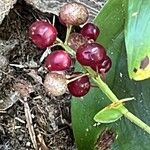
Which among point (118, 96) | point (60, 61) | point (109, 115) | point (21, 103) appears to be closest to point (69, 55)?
point (60, 61)

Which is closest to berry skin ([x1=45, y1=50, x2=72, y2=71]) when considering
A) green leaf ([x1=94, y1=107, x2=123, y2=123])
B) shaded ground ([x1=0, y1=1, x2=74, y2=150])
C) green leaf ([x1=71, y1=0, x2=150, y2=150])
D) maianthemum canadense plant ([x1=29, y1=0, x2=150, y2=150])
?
maianthemum canadense plant ([x1=29, y1=0, x2=150, y2=150])

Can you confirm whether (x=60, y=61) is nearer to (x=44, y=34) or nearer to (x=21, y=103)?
(x=44, y=34)

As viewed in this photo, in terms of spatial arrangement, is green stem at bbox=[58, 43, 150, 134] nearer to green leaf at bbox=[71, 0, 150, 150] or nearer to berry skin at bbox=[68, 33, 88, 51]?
berry skin at bbox=[68, 33, 88, 51]

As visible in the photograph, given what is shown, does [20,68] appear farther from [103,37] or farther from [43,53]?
[103,37]

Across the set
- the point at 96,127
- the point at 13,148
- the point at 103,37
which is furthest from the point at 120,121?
the point at 13,148

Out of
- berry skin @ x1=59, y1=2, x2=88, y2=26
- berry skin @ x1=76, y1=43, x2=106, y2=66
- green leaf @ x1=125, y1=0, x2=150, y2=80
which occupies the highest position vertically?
green leaf @ x1=125, y1=0, x2=150, y2=80

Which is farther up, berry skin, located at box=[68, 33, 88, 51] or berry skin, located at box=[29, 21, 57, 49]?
berry skin, located at box=[29, 21, 57, 49]

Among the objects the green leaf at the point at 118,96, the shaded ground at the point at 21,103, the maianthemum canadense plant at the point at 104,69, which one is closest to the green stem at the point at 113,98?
the maianthemum canadense plant at the point at 104,69
